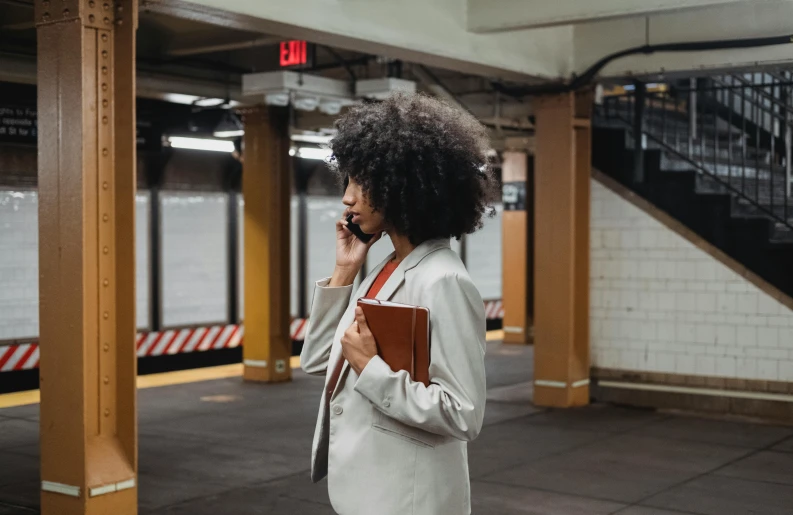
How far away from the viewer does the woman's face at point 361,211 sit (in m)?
2.57

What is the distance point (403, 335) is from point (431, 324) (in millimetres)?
74

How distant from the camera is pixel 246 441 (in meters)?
8.62

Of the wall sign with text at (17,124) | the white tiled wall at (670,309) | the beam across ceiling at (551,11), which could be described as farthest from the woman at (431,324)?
the white tiled wall at (670,309)

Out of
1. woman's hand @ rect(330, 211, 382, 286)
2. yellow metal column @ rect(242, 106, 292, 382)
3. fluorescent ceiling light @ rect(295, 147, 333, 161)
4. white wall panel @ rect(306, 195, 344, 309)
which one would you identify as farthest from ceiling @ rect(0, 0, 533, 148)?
woman's hand @ rect(330, 211, 382, 286)

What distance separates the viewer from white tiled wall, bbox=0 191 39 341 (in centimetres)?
1118

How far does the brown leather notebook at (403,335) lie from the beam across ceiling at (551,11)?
5.55 meters

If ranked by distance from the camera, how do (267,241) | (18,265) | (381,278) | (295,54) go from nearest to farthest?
1. (381,278)
2. (295,54)
3. (18,265)
4. (267,241)

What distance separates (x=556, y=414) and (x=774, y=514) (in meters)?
3.79

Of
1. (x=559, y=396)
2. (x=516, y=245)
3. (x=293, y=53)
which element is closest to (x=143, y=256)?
(x=293, y=53)

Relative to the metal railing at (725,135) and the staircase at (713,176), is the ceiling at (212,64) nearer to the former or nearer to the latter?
the staircase at (713,176)

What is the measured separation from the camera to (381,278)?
2684 millimetres

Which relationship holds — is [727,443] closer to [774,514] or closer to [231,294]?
[774,514]

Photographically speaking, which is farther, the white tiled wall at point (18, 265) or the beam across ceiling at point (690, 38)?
the white tiled wall at point (18, 265)

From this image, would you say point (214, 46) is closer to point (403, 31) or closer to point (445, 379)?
point (403, 31)
